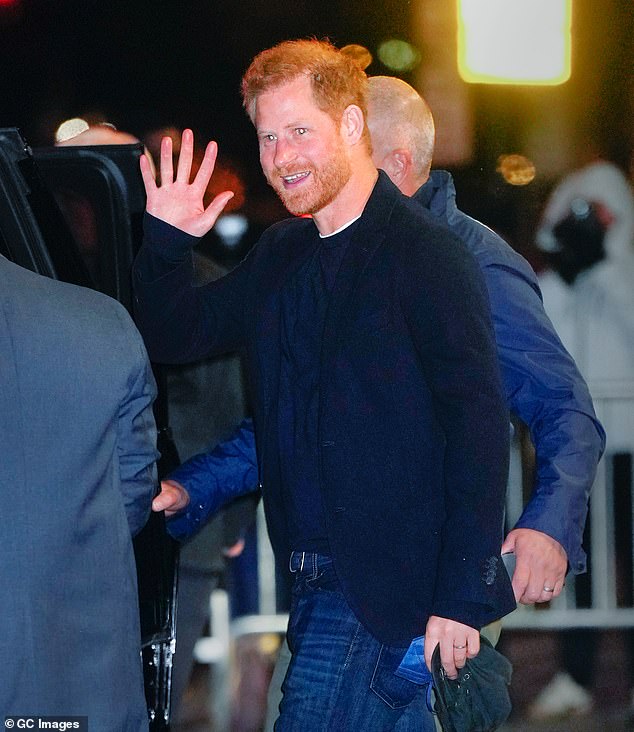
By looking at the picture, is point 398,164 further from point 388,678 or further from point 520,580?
point 388,678

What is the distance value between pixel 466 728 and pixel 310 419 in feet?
1.91

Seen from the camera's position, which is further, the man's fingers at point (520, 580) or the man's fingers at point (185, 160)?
the man's fingers at point (185, 160)

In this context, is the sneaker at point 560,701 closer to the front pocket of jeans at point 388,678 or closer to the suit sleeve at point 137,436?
the front pocket of jeans at point 388,678

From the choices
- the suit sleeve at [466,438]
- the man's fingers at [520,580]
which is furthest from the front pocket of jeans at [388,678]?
the man's fingers at [520,580]

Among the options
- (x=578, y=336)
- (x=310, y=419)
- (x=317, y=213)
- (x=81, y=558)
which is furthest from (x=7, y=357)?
(x=578, y=336)

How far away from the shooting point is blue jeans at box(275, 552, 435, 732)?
1.93 metres

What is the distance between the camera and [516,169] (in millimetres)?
3244

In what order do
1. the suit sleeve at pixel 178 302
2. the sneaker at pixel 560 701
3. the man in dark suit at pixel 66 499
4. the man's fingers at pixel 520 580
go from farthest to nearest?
the sneaker at pixel 560 701
the suit sleeve at pixel 178 302
the man's fingers at pixel 520 580
the man in dark suit at pixel 66 499

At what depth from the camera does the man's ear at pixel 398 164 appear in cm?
257

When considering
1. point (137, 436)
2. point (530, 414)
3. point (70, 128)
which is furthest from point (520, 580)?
point (70, 128)

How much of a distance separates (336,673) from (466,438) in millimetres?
463

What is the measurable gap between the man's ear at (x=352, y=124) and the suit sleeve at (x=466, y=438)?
36 centimetres

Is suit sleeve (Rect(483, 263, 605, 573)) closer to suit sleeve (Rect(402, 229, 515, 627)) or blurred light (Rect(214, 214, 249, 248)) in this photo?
suit sleeve (Rect(402, 229, 515, 627))

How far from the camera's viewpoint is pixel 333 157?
2.06m
